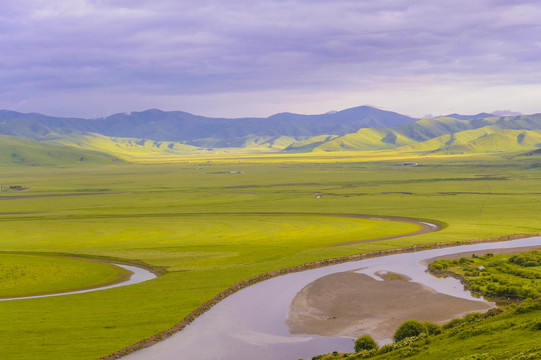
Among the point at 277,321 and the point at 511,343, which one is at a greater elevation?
the point at 511,343

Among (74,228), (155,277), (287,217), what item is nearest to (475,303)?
(155,277)

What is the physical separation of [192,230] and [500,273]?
49152 mm

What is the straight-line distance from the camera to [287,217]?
104625 mm

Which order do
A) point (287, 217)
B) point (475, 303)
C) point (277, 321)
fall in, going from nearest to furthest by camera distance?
1. point (277, 321)
2. point (475, 303)
3. point (287, 217)

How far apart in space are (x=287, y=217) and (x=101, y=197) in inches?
2722

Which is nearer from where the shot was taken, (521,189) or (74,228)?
(74,228)

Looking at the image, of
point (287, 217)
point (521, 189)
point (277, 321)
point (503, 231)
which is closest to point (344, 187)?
point (521, 189)

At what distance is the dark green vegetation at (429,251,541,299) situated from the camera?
158ft

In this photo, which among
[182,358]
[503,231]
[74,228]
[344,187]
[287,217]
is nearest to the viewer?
[182,358]

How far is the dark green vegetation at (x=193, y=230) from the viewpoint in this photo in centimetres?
4034

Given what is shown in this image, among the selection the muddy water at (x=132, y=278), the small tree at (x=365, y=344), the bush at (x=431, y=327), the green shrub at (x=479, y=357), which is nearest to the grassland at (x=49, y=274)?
the muddy water at (x=132, y=278)

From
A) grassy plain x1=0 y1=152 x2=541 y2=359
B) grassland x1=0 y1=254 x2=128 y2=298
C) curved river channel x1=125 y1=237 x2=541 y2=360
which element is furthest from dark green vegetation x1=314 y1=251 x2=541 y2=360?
grassland x1=0 y1=254 x2=128 y2=298

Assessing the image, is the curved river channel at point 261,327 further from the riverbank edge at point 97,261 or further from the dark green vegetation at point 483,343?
the riverbank edge at point 97,261

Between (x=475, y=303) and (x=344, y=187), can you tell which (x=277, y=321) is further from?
(x=344, y=187)
